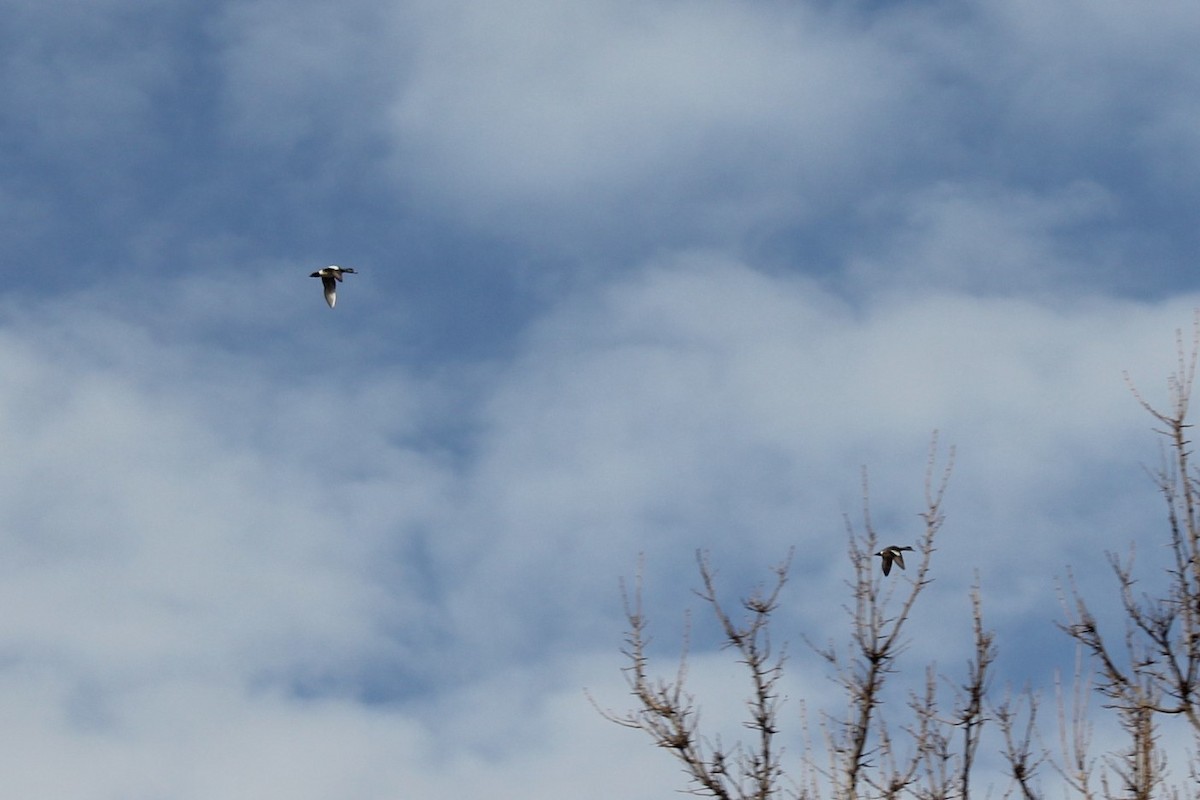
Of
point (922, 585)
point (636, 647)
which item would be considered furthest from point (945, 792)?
point (636, 647)

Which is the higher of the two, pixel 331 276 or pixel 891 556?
pixel 331 276

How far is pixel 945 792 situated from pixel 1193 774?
200 centimetres

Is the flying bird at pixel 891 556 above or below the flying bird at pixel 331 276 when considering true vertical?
below

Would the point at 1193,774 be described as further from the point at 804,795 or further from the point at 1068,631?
the point at 804,795

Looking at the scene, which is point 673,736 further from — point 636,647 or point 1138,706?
point 1138,706

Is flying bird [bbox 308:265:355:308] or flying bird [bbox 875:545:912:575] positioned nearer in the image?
flying bird [bbox 875:545:912:575]

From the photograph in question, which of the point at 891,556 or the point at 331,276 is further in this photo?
the point at 331,276

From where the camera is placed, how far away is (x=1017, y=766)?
1318cm

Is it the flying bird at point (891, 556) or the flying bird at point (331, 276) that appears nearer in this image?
the flying bird at point (891, 556)

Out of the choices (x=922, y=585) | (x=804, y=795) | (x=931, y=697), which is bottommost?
(x=804, y=795)

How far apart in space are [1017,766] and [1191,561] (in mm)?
2318

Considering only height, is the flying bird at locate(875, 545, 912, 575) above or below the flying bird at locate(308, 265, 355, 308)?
below

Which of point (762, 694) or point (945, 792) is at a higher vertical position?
point (762, 694)

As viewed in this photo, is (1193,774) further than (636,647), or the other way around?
(636,647)
